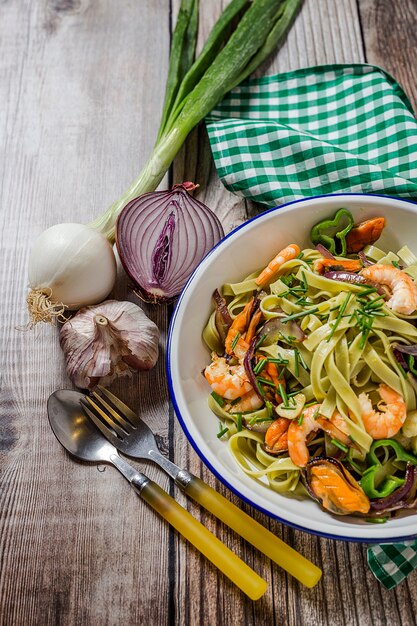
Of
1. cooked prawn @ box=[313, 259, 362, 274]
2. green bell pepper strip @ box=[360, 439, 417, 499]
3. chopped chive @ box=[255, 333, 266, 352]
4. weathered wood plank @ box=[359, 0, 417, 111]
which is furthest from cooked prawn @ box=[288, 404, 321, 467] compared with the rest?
weathered wood plank @ box=[359, 0, 417, 111]

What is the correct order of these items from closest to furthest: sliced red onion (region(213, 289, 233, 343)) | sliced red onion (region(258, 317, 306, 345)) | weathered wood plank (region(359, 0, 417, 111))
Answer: sliced red onion (region(258, 317, 306, 345)), sliced red onion (region(213, 289, 233, 343)), weathered wood plank (region(359, 0, 417, 111))

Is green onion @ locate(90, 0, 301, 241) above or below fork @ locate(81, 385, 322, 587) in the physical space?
above

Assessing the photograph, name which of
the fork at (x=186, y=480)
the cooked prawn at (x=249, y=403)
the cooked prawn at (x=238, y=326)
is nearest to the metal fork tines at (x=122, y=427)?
the fork at (x=186, y=480)

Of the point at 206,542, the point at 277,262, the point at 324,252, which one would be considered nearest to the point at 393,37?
the point at 324,252

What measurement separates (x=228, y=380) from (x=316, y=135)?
4.93 feet

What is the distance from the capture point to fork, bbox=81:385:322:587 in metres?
2.38

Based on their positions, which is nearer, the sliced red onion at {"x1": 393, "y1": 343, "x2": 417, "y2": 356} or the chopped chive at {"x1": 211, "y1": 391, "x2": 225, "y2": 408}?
the sliced red onion at {"x1": 393, "y1": 343, "x2": 417, "y2": 356}

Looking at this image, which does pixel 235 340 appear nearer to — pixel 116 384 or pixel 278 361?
pixel 278 361

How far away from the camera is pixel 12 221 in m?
3.16

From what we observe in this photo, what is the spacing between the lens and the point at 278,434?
7.82ft

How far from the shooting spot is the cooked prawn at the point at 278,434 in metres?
2.38

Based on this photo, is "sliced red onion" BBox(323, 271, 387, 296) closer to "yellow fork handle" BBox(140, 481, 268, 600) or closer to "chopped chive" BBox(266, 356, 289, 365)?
"chopped chive" BBox(266, 356, 289, 365)

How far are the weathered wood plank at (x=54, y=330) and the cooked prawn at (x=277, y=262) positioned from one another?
58 centimetres

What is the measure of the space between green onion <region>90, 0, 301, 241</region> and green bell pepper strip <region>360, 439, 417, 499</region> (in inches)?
60.7
